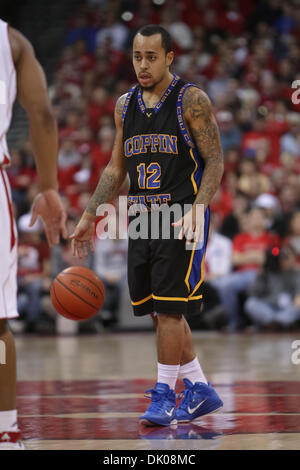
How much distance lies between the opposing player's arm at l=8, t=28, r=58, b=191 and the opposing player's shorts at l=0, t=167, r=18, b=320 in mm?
184

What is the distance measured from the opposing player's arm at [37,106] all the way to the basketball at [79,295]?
1.22 m

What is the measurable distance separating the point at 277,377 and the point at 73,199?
625 cm

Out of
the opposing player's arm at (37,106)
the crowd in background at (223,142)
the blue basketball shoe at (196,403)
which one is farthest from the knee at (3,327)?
the crowd in background at (223,142)

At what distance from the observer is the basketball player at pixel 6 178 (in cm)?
290

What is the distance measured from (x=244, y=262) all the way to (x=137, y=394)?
501cm

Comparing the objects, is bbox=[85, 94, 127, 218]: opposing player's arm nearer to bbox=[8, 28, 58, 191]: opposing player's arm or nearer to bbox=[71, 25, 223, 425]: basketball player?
bbox=[71, 25, 223, 425]: basketball player

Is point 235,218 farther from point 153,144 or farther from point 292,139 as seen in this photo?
point 153,144

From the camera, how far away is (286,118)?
37.1ft

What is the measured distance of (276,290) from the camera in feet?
30.4

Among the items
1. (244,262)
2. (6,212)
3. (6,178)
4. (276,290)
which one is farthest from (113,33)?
(6,212)

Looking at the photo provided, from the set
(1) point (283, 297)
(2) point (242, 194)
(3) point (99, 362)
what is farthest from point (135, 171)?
(2) point (242, 194)

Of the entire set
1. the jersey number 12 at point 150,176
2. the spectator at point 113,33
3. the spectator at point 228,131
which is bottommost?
the jersey number 12 at point 150,176

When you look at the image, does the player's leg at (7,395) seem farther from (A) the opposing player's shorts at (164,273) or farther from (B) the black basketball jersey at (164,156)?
(B) the black basketball jersey at (164,156)

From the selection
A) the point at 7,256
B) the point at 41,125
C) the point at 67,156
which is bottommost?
the point at 7,256
